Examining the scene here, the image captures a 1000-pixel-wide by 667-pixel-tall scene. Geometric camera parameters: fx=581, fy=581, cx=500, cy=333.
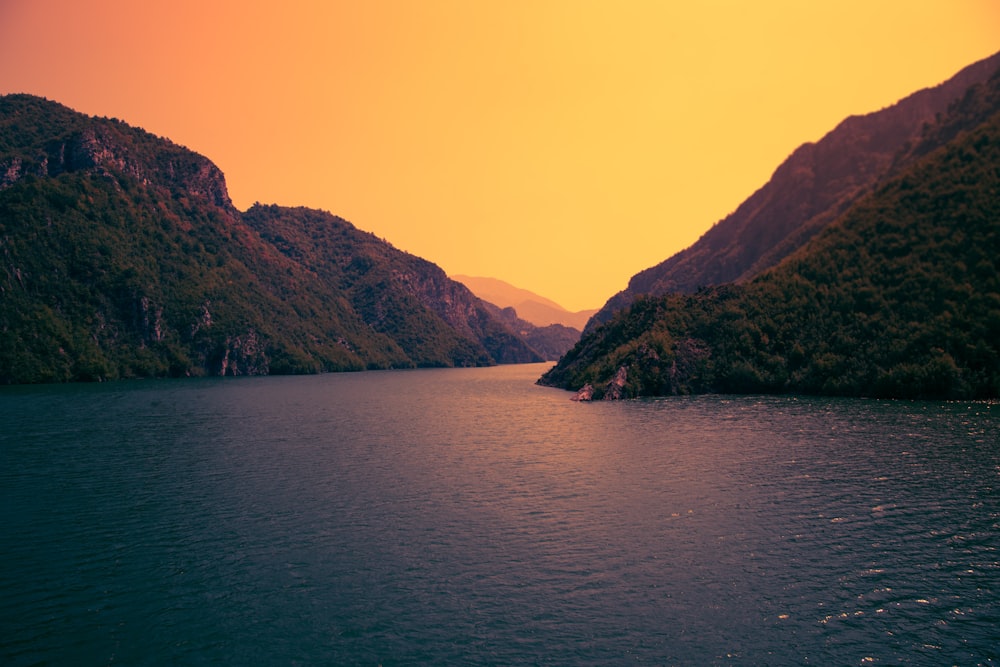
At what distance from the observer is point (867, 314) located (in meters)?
127

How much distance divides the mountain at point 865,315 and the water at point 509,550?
129 feet

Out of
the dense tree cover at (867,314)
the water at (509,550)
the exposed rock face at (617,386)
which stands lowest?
the water at (509,550)

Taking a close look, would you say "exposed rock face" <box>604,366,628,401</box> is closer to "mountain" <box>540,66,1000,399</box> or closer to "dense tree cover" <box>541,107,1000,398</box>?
"mountain" <box>540,66,1000,399</box>

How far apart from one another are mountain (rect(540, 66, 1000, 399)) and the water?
39.3 metres

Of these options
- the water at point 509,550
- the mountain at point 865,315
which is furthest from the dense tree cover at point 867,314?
the water at point 509,550

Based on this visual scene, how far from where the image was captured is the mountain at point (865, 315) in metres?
110

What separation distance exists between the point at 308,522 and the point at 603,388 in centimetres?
10625

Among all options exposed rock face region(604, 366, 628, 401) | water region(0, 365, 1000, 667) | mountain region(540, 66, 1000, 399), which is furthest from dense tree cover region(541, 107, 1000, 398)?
water region(0, 365, 1000, 667)

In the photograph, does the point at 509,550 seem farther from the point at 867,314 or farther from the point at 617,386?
the point at 867,314

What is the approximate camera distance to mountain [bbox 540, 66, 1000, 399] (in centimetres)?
10994

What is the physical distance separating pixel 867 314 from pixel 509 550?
122 metres

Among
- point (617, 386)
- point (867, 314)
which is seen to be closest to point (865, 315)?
point (867, 314)

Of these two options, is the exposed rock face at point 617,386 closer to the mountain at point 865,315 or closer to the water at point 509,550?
the mountain at point 865,315

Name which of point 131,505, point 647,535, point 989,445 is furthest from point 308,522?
point 989,445
